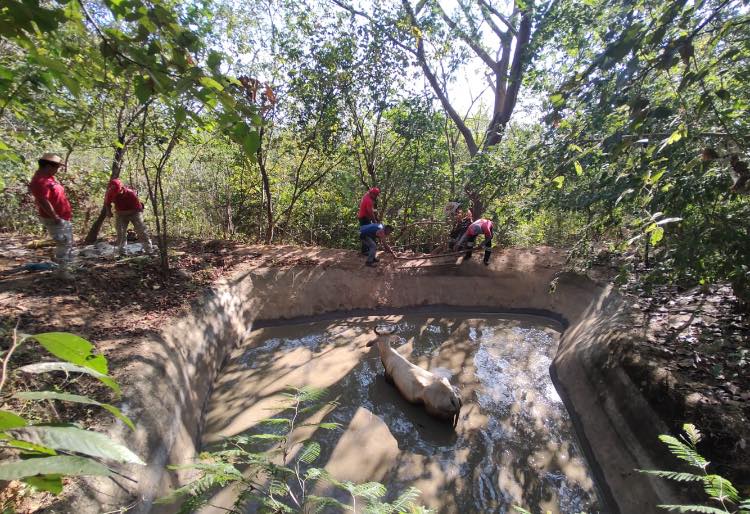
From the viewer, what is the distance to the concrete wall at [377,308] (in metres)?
3.79

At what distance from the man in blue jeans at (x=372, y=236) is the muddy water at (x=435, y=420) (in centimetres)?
185

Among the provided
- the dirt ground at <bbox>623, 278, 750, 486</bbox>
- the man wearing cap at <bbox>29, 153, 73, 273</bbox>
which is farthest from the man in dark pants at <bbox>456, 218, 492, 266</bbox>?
the man wearing cap at <bbox>29, 153, 73, 273</bbox>

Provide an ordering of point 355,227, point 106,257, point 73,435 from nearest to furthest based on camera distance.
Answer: point 73,435 → point 106,257 → point 355,227

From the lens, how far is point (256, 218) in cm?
1198

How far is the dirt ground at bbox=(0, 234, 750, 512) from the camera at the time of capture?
3584 mm

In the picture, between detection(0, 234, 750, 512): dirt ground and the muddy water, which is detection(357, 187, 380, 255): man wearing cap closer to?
the muddy water

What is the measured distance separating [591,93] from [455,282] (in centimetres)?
722

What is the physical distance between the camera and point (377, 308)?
8844mm

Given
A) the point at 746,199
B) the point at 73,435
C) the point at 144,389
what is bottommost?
the point at 144,389

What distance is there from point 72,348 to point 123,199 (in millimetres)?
7368

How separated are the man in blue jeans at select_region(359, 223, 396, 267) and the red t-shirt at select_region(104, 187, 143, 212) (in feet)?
15.0

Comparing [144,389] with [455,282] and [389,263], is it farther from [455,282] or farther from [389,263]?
[455,282]

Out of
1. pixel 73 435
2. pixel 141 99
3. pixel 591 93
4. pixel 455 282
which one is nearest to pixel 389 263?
pixel 455 282

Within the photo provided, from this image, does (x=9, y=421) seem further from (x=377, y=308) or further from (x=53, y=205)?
(x=377, y=308)
